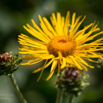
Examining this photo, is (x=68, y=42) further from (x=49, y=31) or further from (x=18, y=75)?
(x=18, y=75)

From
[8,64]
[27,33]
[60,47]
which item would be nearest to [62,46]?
[60,47]

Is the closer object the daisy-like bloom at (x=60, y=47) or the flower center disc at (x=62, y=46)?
the daisy-like bloom at (x=60, y=47)

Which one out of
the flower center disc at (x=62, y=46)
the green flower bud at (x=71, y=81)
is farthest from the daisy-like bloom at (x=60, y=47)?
the green flower bud at (x=71, y=81)

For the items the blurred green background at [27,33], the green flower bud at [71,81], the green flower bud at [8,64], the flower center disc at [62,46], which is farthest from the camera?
the blurred green background at [27,33]

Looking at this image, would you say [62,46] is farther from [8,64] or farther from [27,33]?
[27,33]

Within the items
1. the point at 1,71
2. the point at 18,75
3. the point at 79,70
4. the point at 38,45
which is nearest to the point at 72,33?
the point at 38,45

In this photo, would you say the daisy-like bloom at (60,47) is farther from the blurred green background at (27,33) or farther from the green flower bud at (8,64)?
the blurred green background at (27,33)

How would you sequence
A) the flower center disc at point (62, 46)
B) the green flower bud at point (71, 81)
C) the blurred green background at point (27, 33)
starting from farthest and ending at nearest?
the blurred green background at point (27, 33) < the flower center disc at point (62, 46) < the green flower bud at point (71, 81)

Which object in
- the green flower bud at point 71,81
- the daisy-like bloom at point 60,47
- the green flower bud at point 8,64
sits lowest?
the green flower bud at point 71,81
